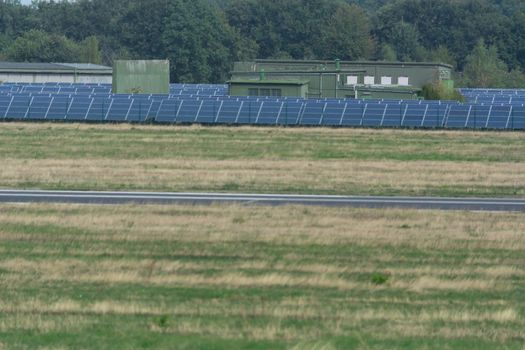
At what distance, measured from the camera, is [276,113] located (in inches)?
2849

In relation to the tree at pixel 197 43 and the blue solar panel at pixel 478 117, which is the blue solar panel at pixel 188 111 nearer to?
the blue solar panel at pixel 478 117

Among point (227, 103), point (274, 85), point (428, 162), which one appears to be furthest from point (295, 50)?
point (428, 162)

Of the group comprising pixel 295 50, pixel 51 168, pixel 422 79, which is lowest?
pixel 295 50

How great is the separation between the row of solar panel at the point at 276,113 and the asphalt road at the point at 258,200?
3219 cm

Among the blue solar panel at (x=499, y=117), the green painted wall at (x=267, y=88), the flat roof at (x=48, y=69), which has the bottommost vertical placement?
the flat roof at (x=48, y=69)

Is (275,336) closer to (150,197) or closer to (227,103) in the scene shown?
(150,197)

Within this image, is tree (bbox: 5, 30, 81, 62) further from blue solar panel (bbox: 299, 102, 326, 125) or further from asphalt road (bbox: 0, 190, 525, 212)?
asphalt road (bbox: 0, 190, 525, 212)

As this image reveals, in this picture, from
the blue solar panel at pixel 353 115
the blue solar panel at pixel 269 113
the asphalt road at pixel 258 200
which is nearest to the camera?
the asphalt road at pixel 258 200

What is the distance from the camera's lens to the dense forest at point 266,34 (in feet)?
470

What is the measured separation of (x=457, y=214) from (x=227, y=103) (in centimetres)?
4048

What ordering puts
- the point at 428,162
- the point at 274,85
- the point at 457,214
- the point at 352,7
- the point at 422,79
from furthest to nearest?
1. the point at 352,7
2. the point at 422,79
3. the point at 274,85
4. the point at 428,162
5. the point at 457,214

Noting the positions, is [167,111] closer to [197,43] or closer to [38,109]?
[38,109]

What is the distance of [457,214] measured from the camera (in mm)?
34438

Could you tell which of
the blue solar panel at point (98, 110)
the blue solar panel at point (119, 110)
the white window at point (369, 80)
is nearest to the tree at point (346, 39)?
the white window at point (369, 80)
